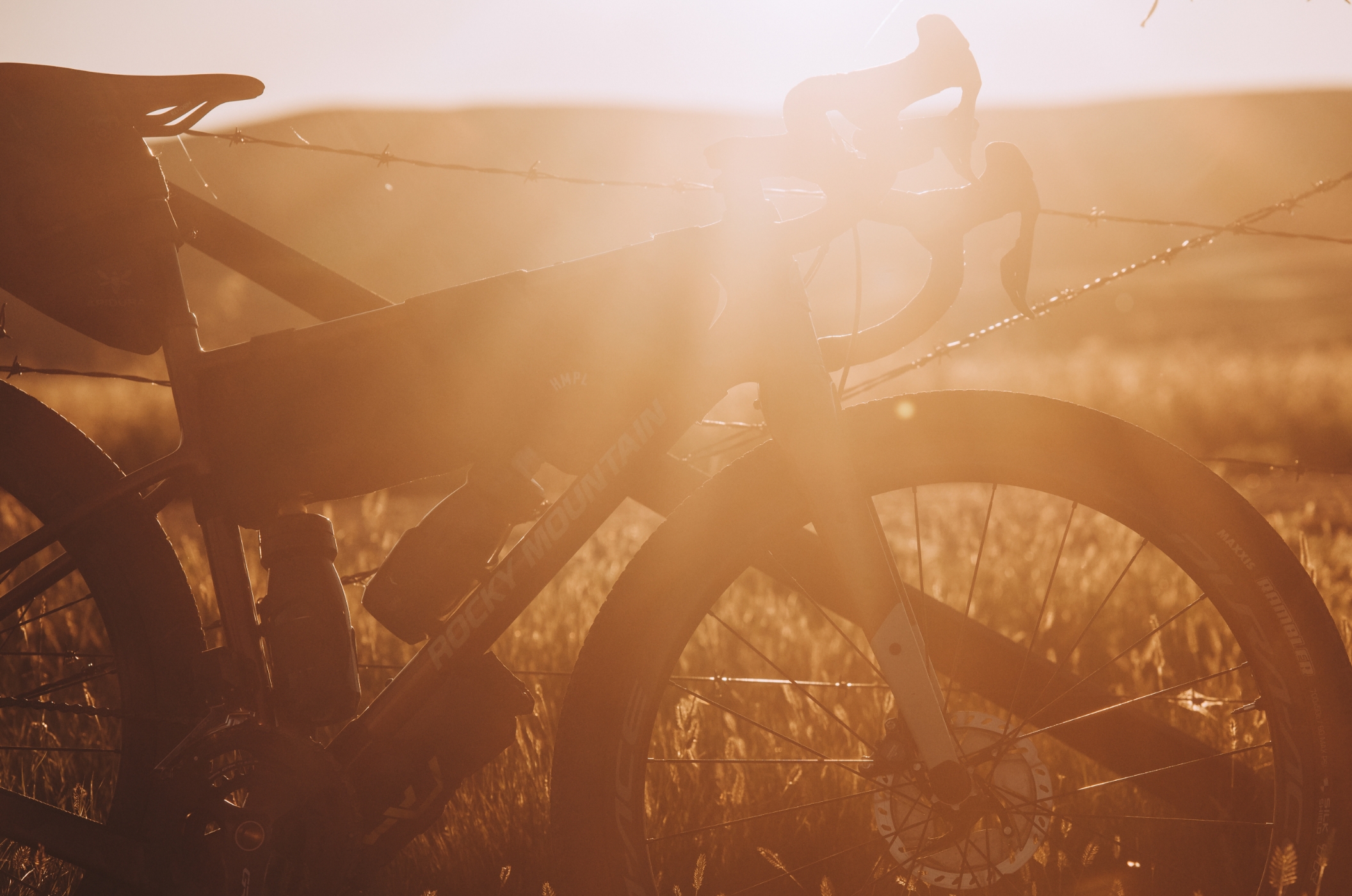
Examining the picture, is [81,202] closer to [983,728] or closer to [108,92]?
[108,92]

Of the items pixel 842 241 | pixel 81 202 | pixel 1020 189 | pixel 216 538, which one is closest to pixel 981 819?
pixel 1020 189

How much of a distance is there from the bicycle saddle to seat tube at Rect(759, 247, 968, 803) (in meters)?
1.21

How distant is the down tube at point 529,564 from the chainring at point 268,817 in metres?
0.08

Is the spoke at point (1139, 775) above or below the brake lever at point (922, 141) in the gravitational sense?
below

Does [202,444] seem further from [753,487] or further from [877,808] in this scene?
[877,808]

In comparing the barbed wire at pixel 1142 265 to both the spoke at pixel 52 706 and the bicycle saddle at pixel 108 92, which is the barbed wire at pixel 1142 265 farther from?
the spoke at pixel 52 706

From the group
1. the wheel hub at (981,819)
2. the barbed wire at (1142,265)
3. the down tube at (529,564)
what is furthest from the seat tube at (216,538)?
the barbed wire at (1142,265)

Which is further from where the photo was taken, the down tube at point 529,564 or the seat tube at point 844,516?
the down tube at point 529,564

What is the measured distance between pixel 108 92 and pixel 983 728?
2151mm

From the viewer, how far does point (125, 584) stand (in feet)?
6.90

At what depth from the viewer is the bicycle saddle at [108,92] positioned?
1.83m

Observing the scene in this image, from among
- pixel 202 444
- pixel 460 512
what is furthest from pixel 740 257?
pixel 202 444

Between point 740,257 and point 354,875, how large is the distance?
1433 mm

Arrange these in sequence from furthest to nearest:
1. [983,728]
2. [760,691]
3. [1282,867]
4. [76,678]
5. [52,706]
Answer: [760,691], [76,678], [52,706], [983,728], [1282,867]
